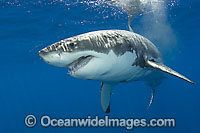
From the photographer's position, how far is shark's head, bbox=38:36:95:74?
273cm

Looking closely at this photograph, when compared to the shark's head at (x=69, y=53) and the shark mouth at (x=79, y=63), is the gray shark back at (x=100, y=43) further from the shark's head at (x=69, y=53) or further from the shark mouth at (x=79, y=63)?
the shark mouth at (x=79, y=63)

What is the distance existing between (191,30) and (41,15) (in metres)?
18.6

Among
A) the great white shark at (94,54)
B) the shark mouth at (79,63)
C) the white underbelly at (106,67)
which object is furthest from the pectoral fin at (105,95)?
the shark mouth at (79,63)

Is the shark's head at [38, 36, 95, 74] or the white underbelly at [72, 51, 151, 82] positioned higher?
the shark's head at [38, 36, 95, 74]

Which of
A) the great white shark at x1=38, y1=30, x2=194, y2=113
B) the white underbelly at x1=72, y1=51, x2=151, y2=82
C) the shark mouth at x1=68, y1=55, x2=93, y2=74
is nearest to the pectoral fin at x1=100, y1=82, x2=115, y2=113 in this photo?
the great white shark at x1=38, y1=30, x2=194, y2=113

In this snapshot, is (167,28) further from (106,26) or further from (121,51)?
(121,51)

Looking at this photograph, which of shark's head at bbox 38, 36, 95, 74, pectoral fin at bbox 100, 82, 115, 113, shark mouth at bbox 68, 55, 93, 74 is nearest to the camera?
shark's head at bbox 38, 36, 95, 74

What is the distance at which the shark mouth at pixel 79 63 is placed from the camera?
2.99m

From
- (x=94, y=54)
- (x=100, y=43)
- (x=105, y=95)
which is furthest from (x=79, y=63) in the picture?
(x=105, y=95)

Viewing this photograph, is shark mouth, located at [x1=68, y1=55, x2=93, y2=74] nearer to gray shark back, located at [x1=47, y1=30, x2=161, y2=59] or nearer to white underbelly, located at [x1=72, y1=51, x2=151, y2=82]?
white underbelly, located at [x1=72, y1=51, x2=151, y2=82]

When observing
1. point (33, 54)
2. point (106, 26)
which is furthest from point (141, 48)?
→ point (33, 54)

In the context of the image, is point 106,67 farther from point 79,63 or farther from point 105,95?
point 105,95

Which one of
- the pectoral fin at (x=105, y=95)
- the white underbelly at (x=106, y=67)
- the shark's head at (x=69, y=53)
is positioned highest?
the shark's head at (x=69, y=53)

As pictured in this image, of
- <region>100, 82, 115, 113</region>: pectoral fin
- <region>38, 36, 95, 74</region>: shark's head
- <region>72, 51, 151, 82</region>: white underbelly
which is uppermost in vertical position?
<region>38, 36, 95, 74</region>: shark's head
